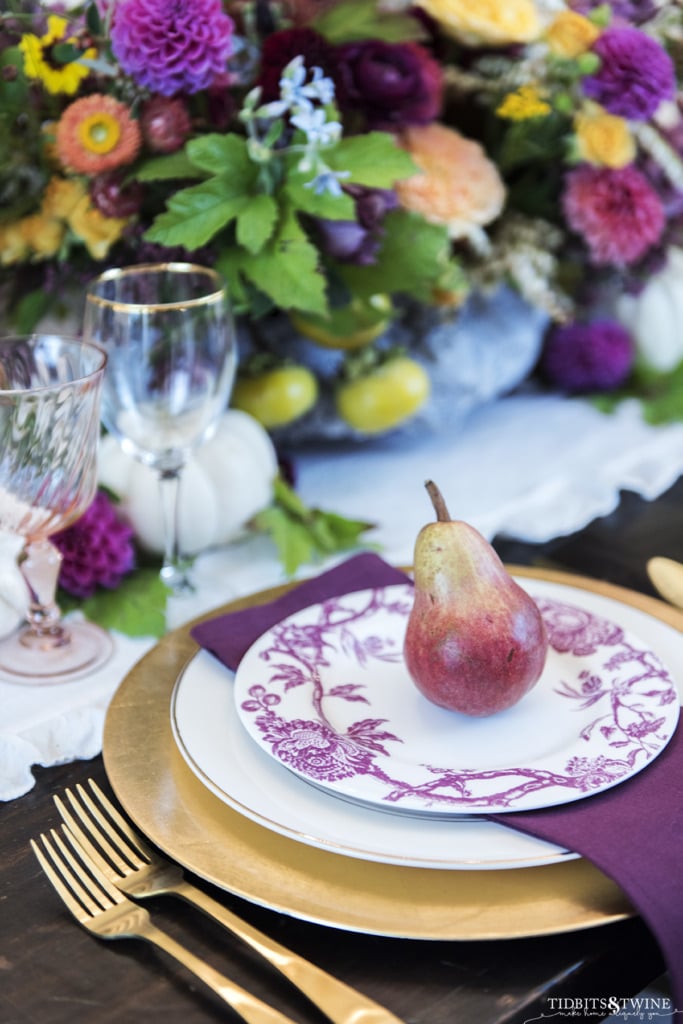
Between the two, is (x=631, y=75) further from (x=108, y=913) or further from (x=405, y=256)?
(x=108, y=913)

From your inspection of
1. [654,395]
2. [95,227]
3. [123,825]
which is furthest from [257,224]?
[654,395]

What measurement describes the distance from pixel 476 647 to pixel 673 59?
824mm

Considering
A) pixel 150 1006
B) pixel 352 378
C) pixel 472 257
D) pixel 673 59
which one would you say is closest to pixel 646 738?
pixel 150 1006

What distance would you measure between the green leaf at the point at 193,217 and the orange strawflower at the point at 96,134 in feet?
0.22

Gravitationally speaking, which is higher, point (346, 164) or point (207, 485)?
point (346, 164)

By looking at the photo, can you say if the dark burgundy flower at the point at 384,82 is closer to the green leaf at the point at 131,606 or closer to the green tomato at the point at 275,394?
the green tomato at the point at 275,394

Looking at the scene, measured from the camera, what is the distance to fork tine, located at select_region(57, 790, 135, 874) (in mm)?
508

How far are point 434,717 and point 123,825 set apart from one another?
16 centimetres

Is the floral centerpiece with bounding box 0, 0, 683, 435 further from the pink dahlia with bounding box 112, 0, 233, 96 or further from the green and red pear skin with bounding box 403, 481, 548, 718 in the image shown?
the green and red pear skin with bounding box 403, 481, 548, 718

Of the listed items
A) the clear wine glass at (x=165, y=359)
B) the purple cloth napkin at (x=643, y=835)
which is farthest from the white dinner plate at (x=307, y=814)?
the clear wine glass at (x=165, y=359)

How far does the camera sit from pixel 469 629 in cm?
54

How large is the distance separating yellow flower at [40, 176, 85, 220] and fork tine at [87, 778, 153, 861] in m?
0.49

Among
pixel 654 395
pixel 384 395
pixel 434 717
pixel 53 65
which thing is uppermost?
pixel 53 65

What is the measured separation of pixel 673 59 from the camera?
3.70ft
